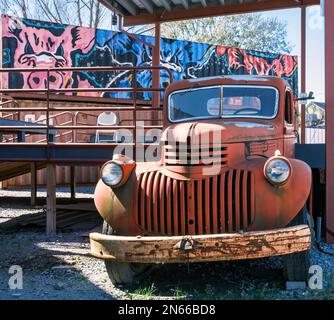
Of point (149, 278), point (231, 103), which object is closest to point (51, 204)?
point (149, 278)

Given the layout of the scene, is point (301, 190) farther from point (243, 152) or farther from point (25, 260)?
point (25, 260)

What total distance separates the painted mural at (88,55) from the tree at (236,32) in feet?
35.0

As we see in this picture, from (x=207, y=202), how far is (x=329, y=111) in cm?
330

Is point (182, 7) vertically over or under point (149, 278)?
over

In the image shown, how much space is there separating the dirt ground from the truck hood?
1.49m

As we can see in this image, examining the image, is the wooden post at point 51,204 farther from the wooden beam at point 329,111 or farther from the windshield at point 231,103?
the wooden beam at point 329,111

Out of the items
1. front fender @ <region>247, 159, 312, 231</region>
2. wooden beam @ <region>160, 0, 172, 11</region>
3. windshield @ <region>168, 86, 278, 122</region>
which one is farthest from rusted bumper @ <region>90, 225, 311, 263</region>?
wooden beam @ <region>160, 0, 172, 11</region>

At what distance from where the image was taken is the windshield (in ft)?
18.0

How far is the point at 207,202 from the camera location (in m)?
4.45

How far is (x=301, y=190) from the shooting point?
174 inches

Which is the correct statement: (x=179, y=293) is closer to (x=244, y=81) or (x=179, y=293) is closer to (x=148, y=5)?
(x=244, y=81)

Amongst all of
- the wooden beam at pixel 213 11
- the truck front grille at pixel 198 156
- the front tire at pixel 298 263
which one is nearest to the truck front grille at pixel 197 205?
the truck front grille at pixel 198 156

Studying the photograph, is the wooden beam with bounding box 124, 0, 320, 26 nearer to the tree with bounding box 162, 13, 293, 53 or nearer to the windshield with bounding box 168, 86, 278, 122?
the windshield with bounding box 168, 86, 278, 122

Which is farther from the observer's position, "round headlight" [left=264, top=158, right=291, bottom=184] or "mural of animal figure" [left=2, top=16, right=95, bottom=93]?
"mural of animal figure" [left=2, top=16, right=95, bottom=93]
